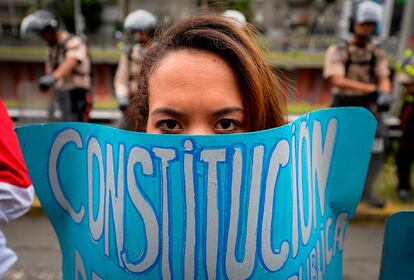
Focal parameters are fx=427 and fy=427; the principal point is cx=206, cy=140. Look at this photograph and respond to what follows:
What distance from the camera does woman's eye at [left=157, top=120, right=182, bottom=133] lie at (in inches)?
33.6

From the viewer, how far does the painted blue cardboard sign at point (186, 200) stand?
2.32 feet

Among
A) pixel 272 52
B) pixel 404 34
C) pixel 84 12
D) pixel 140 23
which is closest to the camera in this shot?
pixel 140 23

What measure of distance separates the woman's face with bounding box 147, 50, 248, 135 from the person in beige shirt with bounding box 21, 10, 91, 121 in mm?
2871

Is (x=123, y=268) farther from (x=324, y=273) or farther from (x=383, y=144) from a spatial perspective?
(x=383, y=144)

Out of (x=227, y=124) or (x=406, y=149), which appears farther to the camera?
(x=406, y=149)

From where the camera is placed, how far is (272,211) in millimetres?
736

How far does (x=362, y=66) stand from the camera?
323 centimetres

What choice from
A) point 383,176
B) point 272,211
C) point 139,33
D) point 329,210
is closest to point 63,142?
point 272,211

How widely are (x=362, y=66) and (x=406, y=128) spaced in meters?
0.77

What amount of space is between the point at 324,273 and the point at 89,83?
3307 millimetres

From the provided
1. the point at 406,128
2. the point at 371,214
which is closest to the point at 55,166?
the point at 371,214

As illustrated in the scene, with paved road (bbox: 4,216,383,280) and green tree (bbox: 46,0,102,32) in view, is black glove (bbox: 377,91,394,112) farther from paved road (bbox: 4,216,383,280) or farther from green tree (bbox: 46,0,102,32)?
green tree (bbox: 46,0,102,32)

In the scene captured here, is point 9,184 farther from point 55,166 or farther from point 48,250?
point 48,250

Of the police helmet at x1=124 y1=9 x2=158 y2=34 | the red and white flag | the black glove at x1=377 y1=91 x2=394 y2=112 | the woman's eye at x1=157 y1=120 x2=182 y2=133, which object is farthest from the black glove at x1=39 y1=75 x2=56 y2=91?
the woman's eye at x1=157 y1=120 x2=182 y2=133
